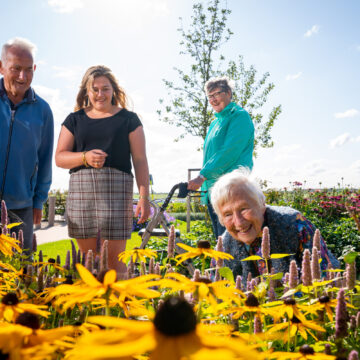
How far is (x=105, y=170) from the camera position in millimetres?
3016

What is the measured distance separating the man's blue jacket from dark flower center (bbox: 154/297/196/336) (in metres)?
2.84

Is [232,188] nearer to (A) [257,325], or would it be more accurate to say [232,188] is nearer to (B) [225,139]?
(A) [257,325]

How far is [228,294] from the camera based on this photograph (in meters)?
0.77

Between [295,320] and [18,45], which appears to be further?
[18,45]

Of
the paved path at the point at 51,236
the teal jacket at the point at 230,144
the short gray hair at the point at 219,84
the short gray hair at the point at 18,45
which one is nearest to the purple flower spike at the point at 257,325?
the short gray hair at the point at 18,45

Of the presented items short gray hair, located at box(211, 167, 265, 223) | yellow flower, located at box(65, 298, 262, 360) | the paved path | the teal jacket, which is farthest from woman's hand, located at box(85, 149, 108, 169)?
the paved path

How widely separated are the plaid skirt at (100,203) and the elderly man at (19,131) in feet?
1.27

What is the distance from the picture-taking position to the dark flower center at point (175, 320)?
481 mm

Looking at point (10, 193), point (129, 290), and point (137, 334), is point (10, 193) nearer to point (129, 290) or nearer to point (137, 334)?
point (129, 290)

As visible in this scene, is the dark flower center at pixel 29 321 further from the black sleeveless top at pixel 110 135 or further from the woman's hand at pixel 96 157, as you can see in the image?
the black sleeveless top at pixel 110 135

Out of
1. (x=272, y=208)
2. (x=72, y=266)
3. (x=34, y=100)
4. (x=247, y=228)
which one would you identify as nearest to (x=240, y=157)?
(x=272, y=208)

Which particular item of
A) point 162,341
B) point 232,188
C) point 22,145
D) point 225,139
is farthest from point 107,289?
point 225,139

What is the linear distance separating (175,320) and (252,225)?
196 cm

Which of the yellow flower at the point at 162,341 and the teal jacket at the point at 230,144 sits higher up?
the teal jacket at the point at 230,144
